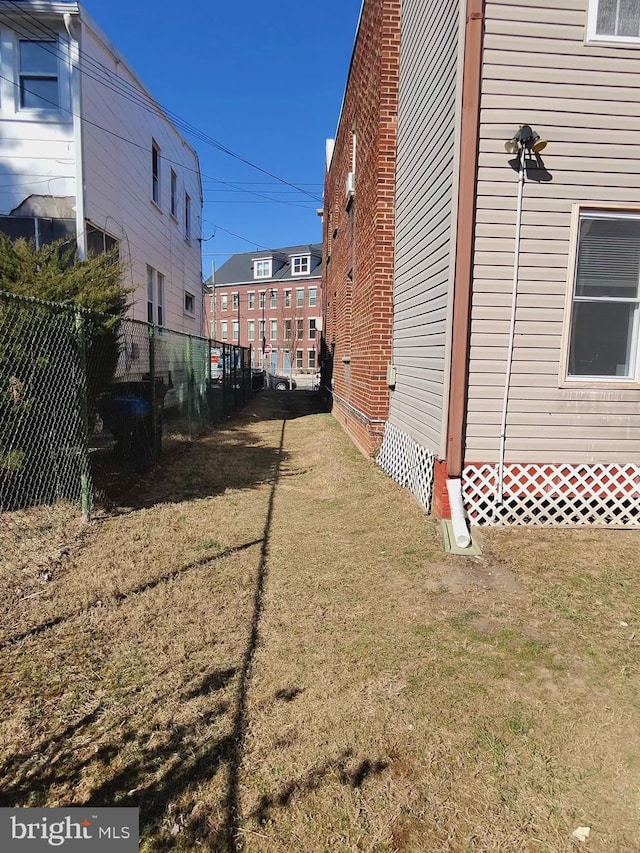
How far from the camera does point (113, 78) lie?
10438mm

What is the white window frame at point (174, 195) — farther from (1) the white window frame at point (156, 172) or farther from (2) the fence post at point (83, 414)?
(2) the fence post at point (83, 414)

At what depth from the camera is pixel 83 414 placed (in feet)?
16.1

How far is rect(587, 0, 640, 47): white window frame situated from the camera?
448 centimetres

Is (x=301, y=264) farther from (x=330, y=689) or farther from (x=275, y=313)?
(x=330, y=689)

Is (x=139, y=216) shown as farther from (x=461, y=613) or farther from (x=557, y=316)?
Answer: (x=461, y=613)

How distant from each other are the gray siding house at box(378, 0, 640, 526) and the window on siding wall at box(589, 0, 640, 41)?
1 cm

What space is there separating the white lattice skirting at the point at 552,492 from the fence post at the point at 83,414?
353 cm

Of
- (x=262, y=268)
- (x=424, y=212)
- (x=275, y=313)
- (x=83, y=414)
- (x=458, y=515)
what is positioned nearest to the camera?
(x=458, y=515)

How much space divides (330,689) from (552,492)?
3163mm

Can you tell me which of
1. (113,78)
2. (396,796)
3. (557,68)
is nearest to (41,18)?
(113,78)

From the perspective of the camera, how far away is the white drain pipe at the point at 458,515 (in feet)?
14.6

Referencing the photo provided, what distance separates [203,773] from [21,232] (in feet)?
33.8

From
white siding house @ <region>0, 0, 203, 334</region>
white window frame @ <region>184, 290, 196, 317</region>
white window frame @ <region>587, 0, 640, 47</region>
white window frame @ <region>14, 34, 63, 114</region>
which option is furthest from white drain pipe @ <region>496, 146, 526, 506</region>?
white window frame @ <region>184, 290, 196, 317</region>

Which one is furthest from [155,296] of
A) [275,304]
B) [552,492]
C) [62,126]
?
[275,304]
